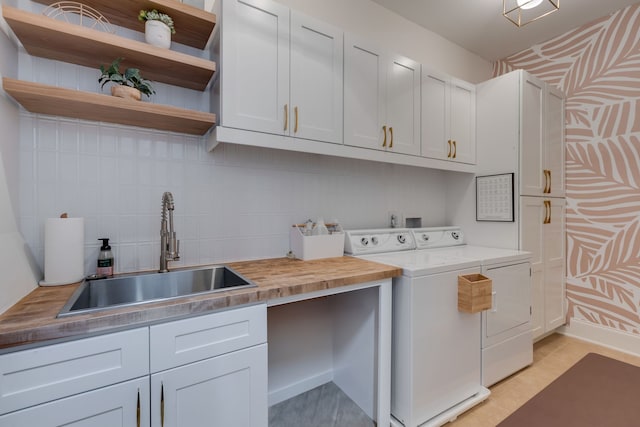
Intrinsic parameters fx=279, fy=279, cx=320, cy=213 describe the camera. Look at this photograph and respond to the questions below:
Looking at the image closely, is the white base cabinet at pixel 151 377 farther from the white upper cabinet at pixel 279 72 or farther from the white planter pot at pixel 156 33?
the white planter pot at pixel 156 33

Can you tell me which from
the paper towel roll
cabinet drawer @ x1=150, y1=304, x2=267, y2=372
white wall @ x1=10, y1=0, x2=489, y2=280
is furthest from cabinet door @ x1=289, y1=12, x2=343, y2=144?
the paper towel roll

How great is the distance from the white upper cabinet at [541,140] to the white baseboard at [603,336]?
1.25 m

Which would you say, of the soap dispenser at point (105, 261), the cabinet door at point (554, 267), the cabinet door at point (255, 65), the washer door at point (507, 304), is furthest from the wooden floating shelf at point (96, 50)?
the cabinet door at point (554, 267)

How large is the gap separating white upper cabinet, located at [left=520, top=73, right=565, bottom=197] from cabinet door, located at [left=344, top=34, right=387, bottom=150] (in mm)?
1286

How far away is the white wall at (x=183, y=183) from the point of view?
1.28 m

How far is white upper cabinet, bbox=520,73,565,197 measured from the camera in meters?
2.29

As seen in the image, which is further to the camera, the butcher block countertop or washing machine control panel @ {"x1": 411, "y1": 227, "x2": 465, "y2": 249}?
washing machine control panel @ {"x1": 411, "y1": 227, "x2": 465, "y2": 249}

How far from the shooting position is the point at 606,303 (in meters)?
2.52

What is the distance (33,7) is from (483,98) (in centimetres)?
299

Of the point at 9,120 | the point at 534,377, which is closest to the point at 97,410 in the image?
the point at 9,120

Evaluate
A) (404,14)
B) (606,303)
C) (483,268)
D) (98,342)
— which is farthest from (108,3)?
(606,303)

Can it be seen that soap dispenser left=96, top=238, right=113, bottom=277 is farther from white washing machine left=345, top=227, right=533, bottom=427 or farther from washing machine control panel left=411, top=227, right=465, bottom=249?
washing machine control panel left=411, top=227, right=465, bottom=249

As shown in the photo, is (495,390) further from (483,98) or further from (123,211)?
(123,211)

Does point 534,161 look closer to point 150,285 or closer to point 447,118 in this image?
point 447,118
